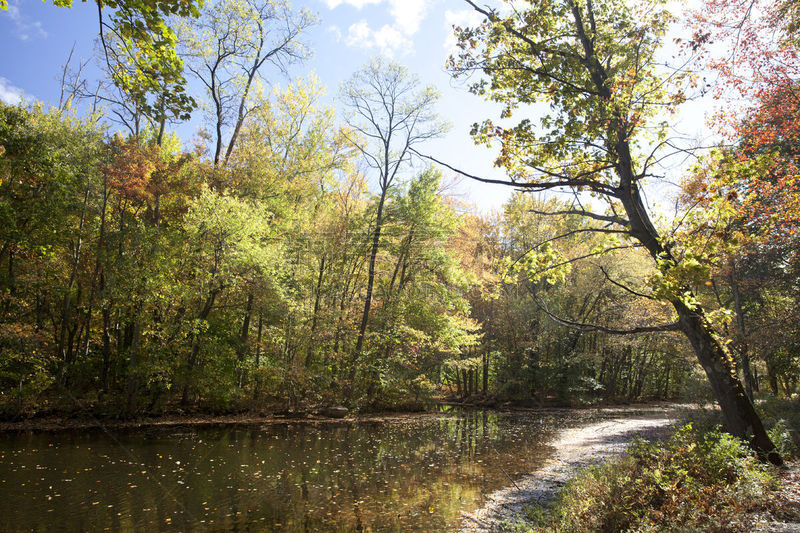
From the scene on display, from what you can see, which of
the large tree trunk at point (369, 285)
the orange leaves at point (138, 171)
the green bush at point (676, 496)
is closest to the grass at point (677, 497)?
the green bush at point (676, 496)

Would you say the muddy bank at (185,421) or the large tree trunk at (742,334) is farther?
the muddy bank at (185,421)

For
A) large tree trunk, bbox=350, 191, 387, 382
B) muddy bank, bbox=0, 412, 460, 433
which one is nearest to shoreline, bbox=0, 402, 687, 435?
muddy bank, bbox=0, 412, 460, 433

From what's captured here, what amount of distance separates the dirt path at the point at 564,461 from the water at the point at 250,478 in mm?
380

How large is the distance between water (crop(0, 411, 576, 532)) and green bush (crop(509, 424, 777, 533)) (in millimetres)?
2008

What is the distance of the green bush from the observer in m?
4.46

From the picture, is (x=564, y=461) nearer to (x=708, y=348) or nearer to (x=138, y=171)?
(x=708, y=348)

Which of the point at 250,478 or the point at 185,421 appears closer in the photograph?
the point at 250,478

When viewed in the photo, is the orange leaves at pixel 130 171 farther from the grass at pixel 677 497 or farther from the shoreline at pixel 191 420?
the grass at pixel 677 497

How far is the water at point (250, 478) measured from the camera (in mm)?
6613

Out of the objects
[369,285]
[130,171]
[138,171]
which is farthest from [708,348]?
[130,171]

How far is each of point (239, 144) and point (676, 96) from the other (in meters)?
22.1

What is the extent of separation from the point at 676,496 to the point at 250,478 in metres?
7.67

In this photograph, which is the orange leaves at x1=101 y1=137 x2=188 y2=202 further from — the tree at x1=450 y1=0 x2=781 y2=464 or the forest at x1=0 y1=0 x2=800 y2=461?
the tree at x1=450 y1=0 x2=781 y2=464

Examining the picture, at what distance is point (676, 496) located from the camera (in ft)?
16.3
